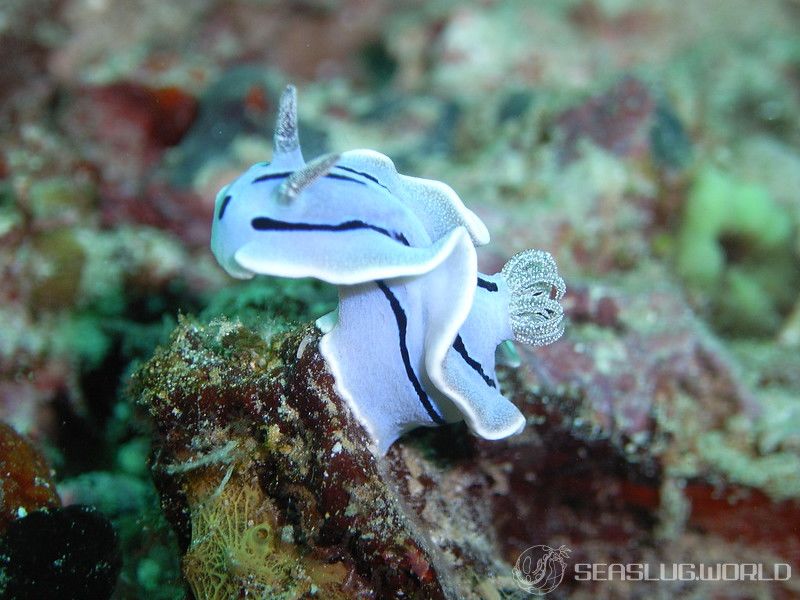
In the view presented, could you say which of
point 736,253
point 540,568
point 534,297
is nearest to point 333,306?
point 534,297

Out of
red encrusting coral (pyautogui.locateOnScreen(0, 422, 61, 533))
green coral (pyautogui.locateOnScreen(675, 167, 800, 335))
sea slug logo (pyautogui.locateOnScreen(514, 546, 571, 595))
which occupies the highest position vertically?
green coral (pyautogui.locateOnScreen(675, 167, 800, 335))

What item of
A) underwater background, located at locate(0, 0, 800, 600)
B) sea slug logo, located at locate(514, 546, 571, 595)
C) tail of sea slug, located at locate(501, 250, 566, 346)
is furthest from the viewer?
sea slug logo, located at locate(514, 546, 571, 595)

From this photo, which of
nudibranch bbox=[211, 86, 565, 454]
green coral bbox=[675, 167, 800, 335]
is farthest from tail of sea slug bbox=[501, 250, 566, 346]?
green coral bbox=[675, 167, 800, 335]

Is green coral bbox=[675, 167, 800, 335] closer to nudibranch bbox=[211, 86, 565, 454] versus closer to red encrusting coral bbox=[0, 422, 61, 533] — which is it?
nudibranch bbox=[211, 86, 565, 454]

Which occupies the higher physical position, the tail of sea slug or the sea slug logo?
the tail of sea slug

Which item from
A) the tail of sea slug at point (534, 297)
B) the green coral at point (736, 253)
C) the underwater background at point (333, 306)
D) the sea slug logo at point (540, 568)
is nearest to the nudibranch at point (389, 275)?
the tail of sea slug at point (534, 297)

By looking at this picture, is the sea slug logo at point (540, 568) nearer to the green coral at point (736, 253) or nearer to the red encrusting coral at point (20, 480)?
the red encrusting coral at point (20, 480)

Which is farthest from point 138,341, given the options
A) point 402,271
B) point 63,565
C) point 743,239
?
point 743,239
